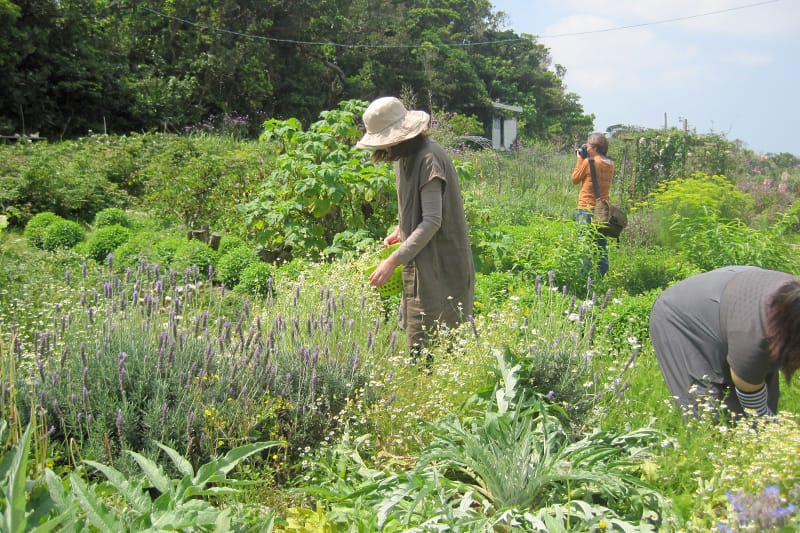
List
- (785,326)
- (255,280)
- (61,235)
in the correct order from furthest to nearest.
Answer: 1. (61,235)
2. (255,280)
3. (785,326)

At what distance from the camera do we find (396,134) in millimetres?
3369

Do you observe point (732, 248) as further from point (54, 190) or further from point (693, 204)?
point (54, 190)

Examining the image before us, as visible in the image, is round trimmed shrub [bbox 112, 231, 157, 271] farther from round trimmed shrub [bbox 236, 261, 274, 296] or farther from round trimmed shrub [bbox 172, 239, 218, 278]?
round trimmed shrub [bbox 236, 261, 274, 296]

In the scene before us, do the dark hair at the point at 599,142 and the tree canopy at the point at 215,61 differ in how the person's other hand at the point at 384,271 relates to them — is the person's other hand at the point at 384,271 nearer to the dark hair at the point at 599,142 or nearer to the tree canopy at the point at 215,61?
the dark hair at the point at 599,142

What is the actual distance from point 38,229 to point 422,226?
6124 millimetres

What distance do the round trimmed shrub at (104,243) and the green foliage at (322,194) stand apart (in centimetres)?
145

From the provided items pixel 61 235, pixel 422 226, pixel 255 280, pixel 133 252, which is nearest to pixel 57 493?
pixel 422 226

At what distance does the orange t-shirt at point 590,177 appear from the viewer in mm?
6891

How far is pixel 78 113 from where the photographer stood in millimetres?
19156

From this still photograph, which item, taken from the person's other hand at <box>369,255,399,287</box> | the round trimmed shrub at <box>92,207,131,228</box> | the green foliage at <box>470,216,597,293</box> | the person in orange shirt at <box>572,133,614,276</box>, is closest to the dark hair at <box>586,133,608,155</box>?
the person in orange shirt at <box>572,133,614,276</box>

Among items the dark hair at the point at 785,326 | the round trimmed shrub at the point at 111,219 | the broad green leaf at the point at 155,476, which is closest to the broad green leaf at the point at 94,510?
the broad green leaf at the point at 155,476

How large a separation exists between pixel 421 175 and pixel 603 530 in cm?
192

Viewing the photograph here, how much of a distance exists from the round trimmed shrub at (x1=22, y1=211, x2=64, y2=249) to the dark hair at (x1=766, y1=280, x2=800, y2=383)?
7.43 m

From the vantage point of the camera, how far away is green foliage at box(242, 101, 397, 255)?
6.12m
